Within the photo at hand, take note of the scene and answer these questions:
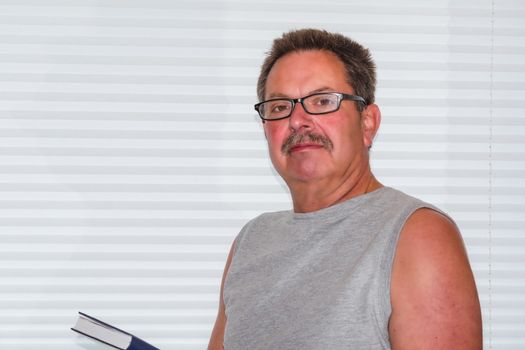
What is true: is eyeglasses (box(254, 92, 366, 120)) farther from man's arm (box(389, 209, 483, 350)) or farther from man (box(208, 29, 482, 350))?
man's arm (box(389, 209, 483, 350))

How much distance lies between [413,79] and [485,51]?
0.22 metres

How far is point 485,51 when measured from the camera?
1.87m

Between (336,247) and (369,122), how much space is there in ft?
0.92

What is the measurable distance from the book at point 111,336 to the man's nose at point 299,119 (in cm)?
53

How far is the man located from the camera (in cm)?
103

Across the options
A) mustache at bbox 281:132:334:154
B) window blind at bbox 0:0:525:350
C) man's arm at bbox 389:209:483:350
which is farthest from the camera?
window blind at bbox 0:0:525:350

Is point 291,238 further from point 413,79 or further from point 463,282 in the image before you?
point 413,79

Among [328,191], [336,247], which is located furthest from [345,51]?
[336,247]

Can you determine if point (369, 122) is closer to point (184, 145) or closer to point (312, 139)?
point (312, 139)

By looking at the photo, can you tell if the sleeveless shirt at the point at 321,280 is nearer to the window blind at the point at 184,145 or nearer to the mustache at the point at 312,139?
the mustache at the point at 312,139

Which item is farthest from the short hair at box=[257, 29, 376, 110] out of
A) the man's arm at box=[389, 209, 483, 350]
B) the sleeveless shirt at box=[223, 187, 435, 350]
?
the man's arm at box=[389, 209, 483, 350]

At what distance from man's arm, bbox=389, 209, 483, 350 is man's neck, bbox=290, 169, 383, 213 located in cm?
24

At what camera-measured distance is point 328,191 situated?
1.30 m

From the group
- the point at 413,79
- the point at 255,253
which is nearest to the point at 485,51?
the point at 413,79
